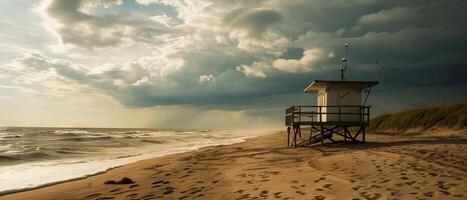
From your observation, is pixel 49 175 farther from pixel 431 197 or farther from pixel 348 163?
pixel 431 197

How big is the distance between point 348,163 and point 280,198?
494 centimetres

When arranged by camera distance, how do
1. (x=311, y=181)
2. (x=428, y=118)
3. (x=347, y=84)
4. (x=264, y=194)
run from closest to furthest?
1. (x=264, y=194)
2. (x=311, y=181)
3. (x=347, y=84)
4. (x=428, y=118)

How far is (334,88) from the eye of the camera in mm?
24547

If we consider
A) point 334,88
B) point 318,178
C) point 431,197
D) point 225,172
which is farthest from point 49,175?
point 334,88

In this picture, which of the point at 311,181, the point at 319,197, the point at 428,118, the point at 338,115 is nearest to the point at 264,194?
the point at 319,197

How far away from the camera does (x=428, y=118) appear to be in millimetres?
37562

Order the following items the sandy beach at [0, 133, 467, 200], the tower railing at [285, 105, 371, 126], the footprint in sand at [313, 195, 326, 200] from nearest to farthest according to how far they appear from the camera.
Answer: the footprint in sand at [313, 195, 326, 200] < the sandy beach at [0, 133, 467, 200] < the tower railing at [285, 105, 371, 126]

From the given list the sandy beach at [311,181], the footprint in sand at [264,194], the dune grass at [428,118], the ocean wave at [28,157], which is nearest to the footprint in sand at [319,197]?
the sandy beach at [311,181]

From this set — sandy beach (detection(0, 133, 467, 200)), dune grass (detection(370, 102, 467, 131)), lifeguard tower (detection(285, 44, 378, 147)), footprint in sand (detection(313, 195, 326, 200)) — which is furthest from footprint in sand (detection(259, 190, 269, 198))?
dune grass (detection(370, 102, 467, 131))

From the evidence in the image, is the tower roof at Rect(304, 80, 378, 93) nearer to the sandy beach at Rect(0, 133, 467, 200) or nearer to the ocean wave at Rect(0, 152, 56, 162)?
the sandy beach at Rect(0, 133, 467, 200)

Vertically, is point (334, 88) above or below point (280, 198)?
above

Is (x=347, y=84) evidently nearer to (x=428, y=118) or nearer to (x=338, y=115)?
(x=338, y=115)

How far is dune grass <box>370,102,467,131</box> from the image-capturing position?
33.3 metres

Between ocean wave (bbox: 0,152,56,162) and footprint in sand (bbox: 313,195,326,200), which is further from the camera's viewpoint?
ocean wave (bbox: 0,152,56,162)
